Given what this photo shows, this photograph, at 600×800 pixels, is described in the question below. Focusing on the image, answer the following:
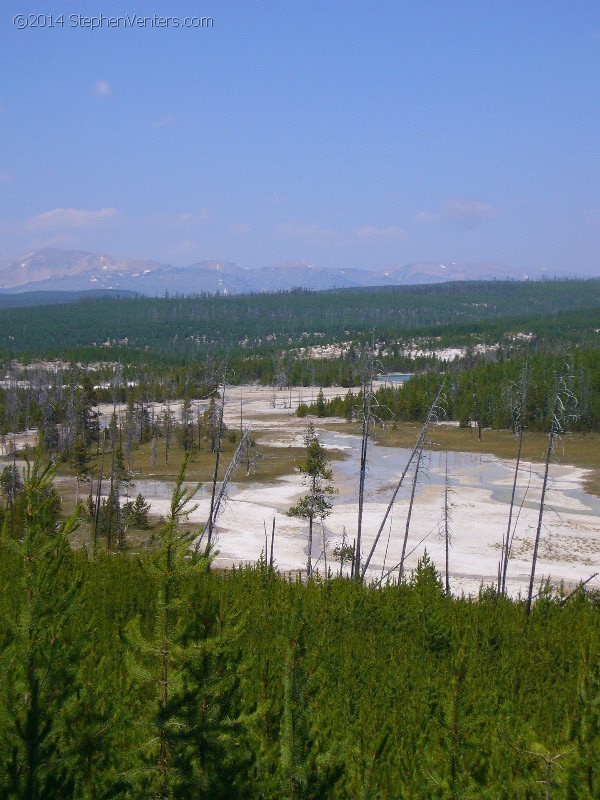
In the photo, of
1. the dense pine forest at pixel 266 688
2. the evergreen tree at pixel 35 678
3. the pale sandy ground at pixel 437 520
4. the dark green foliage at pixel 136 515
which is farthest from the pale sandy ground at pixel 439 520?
the evergreen tree at pixel 35 678

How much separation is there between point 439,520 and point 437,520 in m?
4.45

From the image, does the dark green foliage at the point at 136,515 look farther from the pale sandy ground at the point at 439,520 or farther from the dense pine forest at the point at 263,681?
the dense pine forest at the point at 263,681

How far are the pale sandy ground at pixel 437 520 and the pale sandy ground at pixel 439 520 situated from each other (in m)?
0.05

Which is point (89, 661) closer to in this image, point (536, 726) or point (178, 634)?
point (178, 634)

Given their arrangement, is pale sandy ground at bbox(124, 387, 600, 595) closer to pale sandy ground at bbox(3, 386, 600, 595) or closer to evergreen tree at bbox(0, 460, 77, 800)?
pale sandy ground at bbox(3, 386, 600, 595)

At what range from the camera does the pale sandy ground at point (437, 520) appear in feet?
94.0

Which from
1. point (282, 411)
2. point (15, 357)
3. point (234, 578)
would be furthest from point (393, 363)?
point (234, 578)

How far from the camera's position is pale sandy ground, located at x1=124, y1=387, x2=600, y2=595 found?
28703mm

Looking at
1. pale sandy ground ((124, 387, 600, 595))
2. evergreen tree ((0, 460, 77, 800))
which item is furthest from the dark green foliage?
evergreen tree ((0, 460, 77, 800))

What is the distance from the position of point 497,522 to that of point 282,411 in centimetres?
5196

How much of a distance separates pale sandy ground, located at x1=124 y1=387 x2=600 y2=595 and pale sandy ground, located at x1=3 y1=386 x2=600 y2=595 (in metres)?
0.05

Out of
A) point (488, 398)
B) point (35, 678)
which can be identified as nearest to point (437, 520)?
point (35, 678)

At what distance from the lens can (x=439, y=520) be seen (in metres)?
31.9

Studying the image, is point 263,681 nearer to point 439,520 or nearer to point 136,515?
point 439,520
